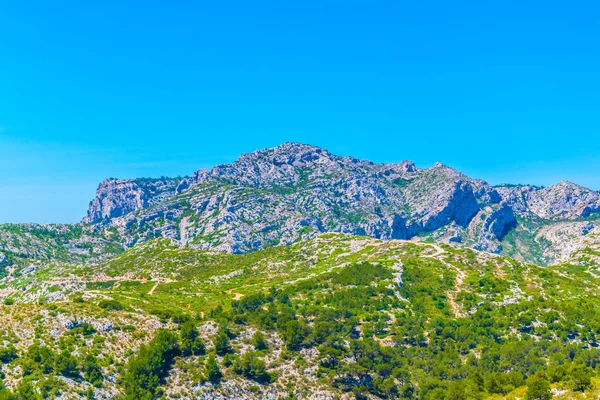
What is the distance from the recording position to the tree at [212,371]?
93688 millimetres

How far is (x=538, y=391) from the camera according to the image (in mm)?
69062

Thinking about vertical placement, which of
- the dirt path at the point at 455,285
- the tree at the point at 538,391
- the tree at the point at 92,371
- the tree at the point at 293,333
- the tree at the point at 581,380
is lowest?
the tree at the point at 92,371

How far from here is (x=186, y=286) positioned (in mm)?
→ 175875

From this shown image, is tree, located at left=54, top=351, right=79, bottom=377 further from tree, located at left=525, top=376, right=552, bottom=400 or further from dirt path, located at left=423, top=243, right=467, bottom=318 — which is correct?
dirt path, located at left=423, top=243, right=467, bottom=318

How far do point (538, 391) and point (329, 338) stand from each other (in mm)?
53043

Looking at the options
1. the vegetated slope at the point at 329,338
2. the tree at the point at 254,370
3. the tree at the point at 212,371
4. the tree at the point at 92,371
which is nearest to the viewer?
the tree at the point at 92,371

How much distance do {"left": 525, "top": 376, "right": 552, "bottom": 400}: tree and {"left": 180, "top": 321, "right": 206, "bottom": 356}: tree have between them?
6482cm

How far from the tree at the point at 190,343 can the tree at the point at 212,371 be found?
224 inches

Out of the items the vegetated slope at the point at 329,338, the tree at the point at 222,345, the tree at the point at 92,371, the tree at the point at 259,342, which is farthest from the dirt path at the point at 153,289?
the tree at the point at 92,371

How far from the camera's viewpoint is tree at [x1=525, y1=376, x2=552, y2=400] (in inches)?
2702

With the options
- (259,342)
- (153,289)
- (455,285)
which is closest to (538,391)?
(259,342)

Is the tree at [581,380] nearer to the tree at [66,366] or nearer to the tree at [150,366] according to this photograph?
the tree at [150,366]

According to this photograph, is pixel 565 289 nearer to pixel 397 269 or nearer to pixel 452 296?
pixel 452 296

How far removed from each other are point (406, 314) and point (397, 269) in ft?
101
